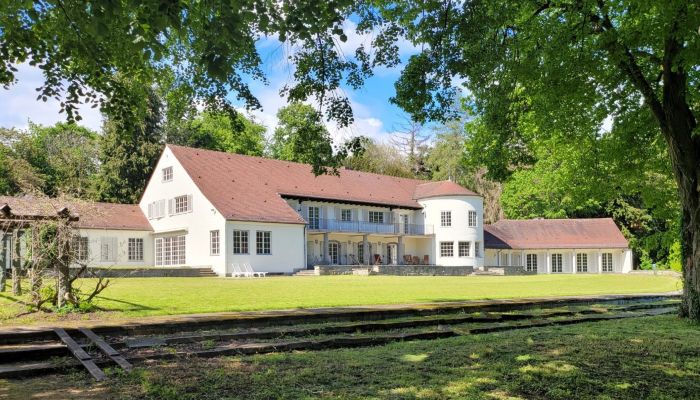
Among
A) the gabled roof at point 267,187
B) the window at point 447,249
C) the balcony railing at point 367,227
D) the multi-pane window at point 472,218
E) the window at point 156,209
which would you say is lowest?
the window at point 447,249

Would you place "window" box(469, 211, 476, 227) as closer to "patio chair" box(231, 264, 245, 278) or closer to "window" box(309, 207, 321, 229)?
"window" box(309, 207, 321, 229)

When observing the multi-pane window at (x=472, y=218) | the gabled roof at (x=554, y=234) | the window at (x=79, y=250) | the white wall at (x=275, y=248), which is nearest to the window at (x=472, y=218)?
the multi-pane window at (x=472, y=218)

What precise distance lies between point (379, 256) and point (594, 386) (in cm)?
3977

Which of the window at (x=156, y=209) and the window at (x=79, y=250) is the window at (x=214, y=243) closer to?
the window at (x=156, y=209)

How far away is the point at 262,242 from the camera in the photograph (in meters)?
35.5

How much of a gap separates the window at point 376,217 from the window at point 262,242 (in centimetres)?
1158

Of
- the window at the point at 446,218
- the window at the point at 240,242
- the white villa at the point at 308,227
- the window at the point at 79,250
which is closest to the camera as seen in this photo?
the window at the point at 79,250

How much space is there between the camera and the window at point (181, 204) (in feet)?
121

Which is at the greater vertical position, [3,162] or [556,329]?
[3,162]

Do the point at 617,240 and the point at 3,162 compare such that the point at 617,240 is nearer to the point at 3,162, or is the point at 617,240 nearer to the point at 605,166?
the point at 605,166

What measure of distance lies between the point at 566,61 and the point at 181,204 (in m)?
30.6

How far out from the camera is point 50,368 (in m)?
6.63

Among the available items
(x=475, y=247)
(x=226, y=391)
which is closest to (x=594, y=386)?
(x=226, y=391)

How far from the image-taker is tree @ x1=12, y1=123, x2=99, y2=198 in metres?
49.7
